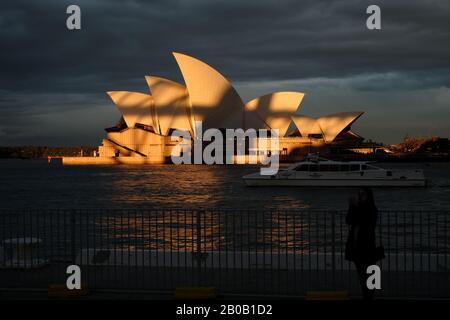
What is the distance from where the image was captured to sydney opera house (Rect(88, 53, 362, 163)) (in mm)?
77875

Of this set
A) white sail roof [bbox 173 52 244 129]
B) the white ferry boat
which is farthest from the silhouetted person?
white sail roof [bbox 173 52 244 129]

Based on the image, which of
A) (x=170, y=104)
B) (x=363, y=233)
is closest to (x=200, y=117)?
(x=170, y=104)

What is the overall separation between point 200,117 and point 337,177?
4689 centimetres

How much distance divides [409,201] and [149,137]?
212 ft

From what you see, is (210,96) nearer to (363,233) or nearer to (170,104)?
(170,104)

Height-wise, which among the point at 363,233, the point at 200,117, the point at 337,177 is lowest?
the point at 337,177

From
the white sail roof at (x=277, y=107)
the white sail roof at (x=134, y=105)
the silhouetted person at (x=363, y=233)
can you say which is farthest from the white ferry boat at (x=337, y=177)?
the white sail roof at (x=134, y=105)

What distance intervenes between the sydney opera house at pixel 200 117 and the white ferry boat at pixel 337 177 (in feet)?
113

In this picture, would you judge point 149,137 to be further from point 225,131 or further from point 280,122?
point 280,122

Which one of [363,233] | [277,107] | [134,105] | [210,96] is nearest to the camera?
[363,233]

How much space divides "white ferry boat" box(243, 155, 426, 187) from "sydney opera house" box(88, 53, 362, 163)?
34.5 m

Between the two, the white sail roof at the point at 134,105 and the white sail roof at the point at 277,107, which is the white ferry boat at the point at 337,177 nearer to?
the white sail roof at the point at 277,107

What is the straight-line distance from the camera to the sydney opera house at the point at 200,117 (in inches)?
3066

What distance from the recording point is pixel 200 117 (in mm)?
83188
